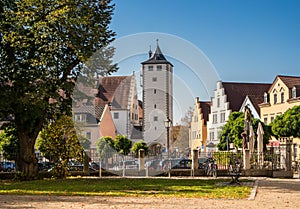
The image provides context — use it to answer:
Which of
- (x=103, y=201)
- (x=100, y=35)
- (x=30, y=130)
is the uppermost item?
(x=100, y=35)

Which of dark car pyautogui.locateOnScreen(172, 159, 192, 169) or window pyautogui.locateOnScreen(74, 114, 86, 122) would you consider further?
dark car pyautogui.locateOnScreen(172, 159, 192, 169)

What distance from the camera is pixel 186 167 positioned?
3353cm

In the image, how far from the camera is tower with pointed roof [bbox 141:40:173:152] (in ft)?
77.3

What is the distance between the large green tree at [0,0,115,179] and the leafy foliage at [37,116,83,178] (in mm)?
690

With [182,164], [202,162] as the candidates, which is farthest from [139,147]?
[202,162]

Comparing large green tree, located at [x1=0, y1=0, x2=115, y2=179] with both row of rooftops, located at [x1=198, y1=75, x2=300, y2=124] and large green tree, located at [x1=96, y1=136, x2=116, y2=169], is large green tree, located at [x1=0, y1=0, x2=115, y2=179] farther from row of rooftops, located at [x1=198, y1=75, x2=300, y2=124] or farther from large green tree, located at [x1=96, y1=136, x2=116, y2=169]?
row of rooftops, located at [x1=198, y1=75, x2=300, y2=124]

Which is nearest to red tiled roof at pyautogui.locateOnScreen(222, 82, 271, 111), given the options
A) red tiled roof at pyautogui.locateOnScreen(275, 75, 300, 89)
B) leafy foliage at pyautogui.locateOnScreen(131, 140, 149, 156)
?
red tiled roof at pyautogui.locateOnScreen(275, 75, 300, 89)

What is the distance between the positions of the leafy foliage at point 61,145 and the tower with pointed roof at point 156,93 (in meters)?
5.52

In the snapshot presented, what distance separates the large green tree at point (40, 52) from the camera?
87.0 ft

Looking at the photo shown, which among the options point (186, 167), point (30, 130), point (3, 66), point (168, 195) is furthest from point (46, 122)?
point (168, 195)

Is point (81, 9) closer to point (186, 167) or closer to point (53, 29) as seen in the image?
point (53, 29)

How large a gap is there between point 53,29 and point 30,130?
5.76 m

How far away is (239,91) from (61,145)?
4743 centimetres

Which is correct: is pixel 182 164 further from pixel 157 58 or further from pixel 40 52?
pixel 40 52
